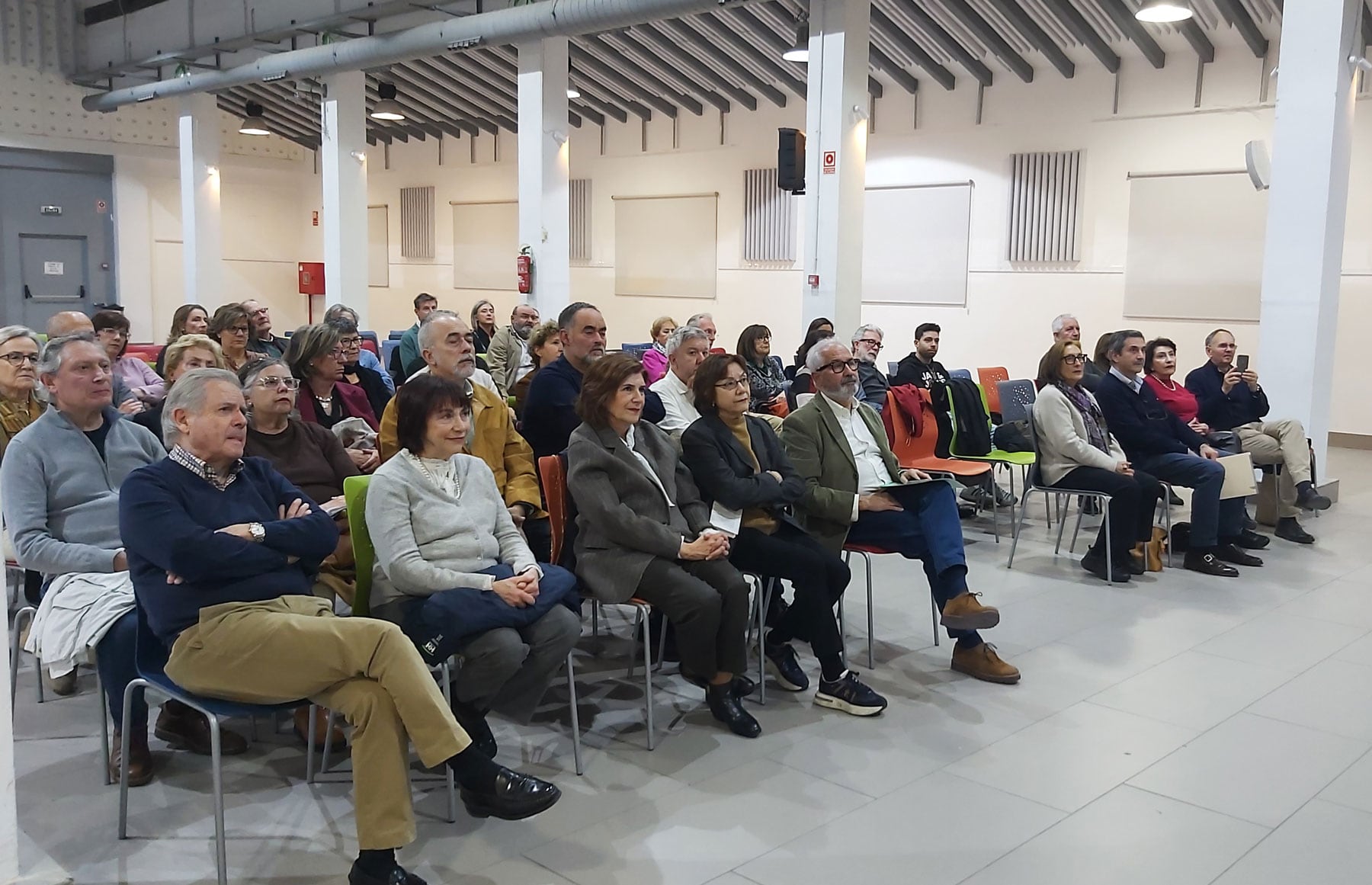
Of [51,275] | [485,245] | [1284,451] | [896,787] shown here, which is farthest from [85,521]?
[51,275]

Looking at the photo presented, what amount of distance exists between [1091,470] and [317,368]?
3.58 m

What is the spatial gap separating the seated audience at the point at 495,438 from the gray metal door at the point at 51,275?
43.3 ft

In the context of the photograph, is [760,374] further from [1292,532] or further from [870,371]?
[1292,532]

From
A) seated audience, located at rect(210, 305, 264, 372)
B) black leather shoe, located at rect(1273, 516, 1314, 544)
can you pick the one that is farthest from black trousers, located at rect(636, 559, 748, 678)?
black leather shoe, located at rect(1273, 516, 1314, 544)

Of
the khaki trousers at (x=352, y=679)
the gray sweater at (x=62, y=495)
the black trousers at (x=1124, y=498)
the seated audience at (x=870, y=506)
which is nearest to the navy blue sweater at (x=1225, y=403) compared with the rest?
the black trousers at (x=1124, y=498)

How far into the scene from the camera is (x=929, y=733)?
3.59 meters

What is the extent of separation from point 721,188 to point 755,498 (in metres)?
10.5

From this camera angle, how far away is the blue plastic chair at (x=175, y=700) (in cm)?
251

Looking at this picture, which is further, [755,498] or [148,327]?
[148,327]

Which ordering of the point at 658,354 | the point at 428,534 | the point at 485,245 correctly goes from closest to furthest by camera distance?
the point at 428,534, the point at 658,354, the point at 485,245

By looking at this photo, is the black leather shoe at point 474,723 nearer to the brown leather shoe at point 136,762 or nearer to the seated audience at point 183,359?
the brown leather shoe at point 136,762

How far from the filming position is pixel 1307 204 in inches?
272

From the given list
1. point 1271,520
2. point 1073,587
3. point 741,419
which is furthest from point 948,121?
point 741,419

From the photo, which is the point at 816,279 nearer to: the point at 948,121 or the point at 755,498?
the point at 948,121
